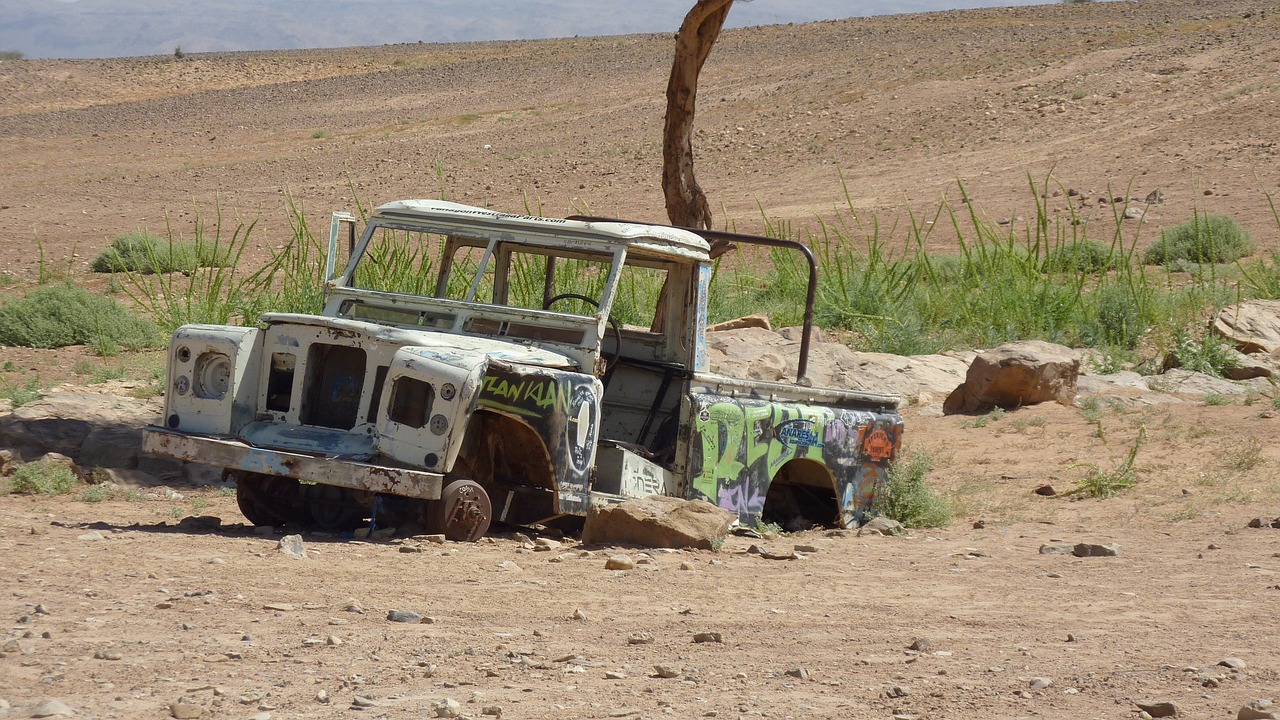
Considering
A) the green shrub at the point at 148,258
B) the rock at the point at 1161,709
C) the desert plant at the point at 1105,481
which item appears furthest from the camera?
the green shrub at the point at 148,258

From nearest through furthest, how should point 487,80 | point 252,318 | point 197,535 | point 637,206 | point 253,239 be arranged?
point 197,535, point 252,318, point 253,239, point 637,206, point 487,80

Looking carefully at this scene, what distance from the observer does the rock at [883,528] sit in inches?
327

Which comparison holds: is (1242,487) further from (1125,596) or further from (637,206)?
(637,206)

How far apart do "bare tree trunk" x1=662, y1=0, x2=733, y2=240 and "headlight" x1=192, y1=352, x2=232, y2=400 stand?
246 inches

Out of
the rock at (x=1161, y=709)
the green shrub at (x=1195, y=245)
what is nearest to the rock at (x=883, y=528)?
the rock at (x=1161, y=709)

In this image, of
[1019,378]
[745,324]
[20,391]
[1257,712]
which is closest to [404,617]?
[1257,712]

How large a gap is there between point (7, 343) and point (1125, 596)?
1087 centimetres

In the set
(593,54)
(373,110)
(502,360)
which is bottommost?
(502,360)

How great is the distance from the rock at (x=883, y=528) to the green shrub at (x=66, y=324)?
794 centimetres

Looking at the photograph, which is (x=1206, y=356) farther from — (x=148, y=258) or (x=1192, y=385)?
(x=148, y=258)

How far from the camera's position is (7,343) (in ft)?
44.4

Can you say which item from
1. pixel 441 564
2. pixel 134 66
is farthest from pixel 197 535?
pixel 134 66

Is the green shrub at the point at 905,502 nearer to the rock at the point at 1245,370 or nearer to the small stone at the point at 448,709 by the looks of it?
the small stone at the point at 448,709

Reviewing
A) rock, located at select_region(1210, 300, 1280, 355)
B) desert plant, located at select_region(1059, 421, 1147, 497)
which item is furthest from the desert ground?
rock, located at select_region(1210, 300, 1280, 355)
